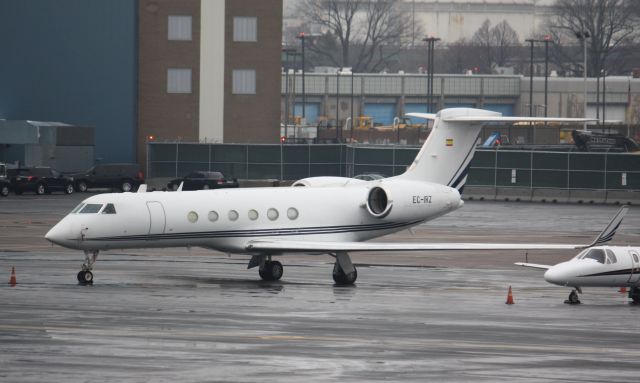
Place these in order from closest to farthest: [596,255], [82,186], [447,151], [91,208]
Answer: [596,255] → [91,208] → [447,151] → [82,186]

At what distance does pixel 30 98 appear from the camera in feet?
266

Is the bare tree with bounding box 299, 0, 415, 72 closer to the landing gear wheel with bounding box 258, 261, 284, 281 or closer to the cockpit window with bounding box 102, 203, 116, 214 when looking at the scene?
the landing gear wheel with bounding box 258, 261, 284, 281

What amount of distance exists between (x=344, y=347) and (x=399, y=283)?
1164cm

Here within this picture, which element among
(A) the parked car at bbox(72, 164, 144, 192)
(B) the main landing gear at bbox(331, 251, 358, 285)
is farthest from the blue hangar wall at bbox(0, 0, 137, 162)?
(B) the main landing gear at bbox(331, 251, 358, 285)

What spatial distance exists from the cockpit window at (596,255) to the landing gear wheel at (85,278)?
483 inches

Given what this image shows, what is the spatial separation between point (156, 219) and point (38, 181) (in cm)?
3963

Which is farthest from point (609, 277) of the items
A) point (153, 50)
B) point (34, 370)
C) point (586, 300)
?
point (153, 50)

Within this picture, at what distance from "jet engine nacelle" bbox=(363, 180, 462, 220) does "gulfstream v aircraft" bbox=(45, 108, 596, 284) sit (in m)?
0.03

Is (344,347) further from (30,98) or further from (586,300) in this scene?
(30,98)

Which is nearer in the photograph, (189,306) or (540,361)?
(540,361)

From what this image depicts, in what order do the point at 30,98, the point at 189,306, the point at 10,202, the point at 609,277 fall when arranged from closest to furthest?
the point at 189,306
the point at 609,277
the point at 10,202
the point at 30,98

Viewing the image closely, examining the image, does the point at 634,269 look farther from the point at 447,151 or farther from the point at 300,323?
the point at 300,323

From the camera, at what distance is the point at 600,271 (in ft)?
99.8

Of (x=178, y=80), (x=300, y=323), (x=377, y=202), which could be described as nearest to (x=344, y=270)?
(x=377, y=202)
